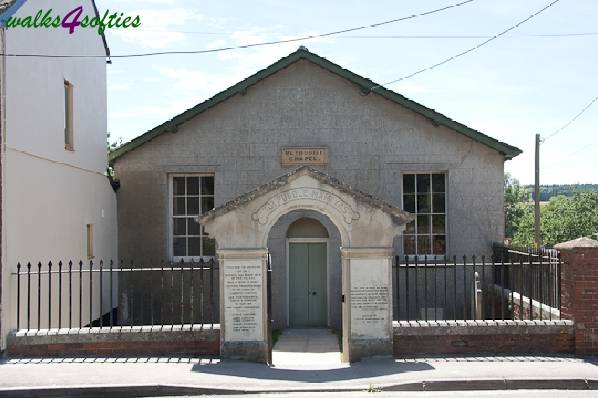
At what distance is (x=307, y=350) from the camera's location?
14.0 m

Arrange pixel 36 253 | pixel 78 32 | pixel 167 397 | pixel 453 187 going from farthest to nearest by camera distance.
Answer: pixel 453 187 → pixel 78 32 → pixel 36 253 → pixel 167 397

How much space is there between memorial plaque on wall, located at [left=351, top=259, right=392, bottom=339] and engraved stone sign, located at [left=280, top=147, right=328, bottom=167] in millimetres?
5992

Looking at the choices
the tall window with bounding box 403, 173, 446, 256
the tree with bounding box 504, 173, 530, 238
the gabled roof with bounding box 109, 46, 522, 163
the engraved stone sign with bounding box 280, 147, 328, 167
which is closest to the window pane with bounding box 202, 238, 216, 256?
the engraved stone sign with bounding box 280, 147, 328, 167

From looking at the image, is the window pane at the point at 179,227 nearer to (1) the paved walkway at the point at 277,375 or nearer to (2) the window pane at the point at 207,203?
(2) the window pane at the point at 207,203

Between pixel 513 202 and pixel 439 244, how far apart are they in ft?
165

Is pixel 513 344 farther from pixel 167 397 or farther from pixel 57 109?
pixel 57 109

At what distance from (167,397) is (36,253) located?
15.2 feet

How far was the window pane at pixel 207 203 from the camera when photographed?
17266 mm

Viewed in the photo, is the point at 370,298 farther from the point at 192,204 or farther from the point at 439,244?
the point at 192,204

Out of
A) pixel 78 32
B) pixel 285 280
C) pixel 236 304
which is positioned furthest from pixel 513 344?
pixel 78 32

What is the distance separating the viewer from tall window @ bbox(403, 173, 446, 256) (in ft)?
56.3

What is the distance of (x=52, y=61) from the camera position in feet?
45.3

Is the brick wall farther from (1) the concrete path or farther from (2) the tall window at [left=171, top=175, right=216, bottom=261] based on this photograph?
(2) the tall window at [left=171, top=175, right=216, bottom=261]

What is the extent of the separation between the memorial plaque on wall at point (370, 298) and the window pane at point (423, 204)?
6275 millimetres
